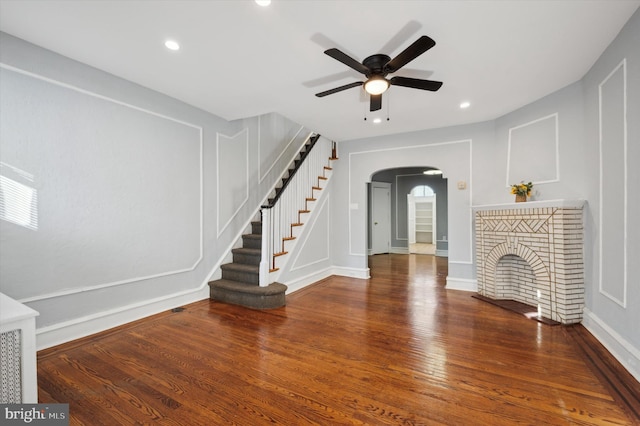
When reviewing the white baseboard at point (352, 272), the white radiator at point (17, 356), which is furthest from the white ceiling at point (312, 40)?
the white baseboard at point (352, 272)

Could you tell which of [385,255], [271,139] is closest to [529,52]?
[271,139]

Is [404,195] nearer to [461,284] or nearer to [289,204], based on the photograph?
[461,284]

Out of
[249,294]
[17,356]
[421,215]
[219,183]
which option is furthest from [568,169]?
[421,215]

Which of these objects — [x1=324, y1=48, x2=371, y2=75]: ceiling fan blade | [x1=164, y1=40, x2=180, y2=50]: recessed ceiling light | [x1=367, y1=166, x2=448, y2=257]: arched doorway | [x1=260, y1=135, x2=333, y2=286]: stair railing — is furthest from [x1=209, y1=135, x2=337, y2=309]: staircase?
[x1=367, y1=166, x2=448, y2=257]: arched doorway

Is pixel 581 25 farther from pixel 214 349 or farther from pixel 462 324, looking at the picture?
pixel 214 349

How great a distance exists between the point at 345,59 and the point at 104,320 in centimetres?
363

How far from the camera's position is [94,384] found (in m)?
2.08

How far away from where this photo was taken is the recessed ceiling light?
8.08ft

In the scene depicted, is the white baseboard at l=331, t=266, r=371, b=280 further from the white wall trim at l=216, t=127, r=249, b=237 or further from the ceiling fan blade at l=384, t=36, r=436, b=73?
the ceiling fan blade at l=384, t=36, r=436, b=73

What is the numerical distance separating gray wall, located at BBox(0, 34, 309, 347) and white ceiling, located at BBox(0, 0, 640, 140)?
323mm

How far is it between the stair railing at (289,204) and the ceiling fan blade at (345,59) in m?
2.25

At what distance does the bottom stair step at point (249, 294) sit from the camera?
3.71m

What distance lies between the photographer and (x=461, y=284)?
4.71 m

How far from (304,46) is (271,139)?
3.11 meters
